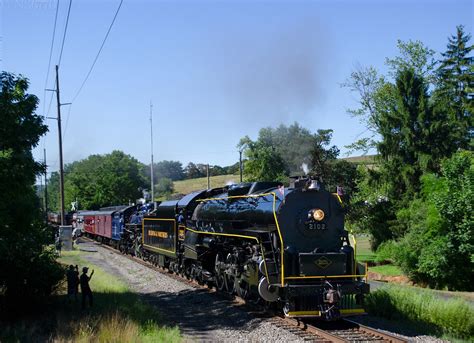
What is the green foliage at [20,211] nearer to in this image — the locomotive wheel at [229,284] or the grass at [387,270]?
the locomotive wheel at [229,284]

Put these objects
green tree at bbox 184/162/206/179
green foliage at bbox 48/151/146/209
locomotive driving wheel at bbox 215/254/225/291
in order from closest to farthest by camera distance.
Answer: locomotive driving wheel at bbox 215/254/225/291
green foliage at bbox 48/151/146/209
green tree at bbox 184/162/206/179

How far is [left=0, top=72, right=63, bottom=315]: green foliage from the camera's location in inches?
491

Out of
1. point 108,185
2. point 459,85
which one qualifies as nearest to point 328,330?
point 459,85

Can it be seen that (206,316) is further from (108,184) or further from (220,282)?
(108,184)

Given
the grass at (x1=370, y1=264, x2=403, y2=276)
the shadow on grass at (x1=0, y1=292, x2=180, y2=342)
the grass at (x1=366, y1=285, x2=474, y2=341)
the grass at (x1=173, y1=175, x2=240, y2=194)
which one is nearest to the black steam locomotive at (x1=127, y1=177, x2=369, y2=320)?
the grass at (x1=366, y1=285, x2=474, y2=341)

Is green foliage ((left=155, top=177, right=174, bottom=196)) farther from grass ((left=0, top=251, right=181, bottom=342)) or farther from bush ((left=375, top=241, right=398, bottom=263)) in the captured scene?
grass ((left=0, top=251, right=181, bottom=342))

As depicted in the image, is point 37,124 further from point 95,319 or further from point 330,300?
point 330,300

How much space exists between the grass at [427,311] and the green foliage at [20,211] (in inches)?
374

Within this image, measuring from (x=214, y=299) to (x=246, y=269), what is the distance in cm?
268

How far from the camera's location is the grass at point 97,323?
9.65 meters

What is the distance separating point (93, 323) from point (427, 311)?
8.15 meters

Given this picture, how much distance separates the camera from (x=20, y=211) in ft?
46.0

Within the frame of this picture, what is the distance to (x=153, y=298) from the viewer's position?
1552cm

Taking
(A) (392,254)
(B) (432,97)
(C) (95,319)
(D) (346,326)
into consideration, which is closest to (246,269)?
(D) (346,326)
